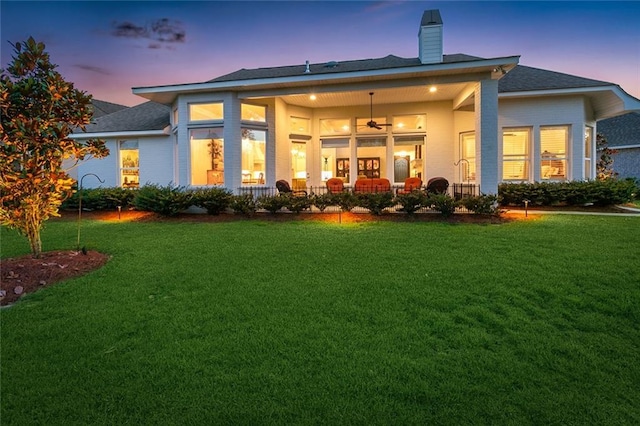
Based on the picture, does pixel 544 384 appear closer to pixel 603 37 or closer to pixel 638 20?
pixel 638 20

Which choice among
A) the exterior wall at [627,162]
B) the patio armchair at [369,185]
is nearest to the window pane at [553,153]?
the patio armchair at [369,185]

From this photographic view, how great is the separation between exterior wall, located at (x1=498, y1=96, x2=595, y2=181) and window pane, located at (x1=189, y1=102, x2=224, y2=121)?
9.90 m

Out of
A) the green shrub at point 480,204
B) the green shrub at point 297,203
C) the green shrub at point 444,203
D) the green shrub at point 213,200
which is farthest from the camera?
the green shrub at point 213,200

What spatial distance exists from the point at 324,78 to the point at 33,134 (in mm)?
7416

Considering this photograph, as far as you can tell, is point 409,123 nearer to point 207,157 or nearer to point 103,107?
point 207,157

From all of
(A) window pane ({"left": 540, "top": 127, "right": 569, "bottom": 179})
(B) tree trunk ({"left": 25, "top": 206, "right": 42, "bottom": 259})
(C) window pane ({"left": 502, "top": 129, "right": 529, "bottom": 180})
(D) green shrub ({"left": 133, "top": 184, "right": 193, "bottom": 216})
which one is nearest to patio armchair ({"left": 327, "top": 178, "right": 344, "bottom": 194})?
(D) green shrub ({"left": 133, "top": 184, "right": 193, "bottom": 216})

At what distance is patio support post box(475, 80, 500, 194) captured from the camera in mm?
9773

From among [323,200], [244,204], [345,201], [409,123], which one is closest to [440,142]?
[409,123]

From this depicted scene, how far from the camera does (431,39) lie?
11477mm

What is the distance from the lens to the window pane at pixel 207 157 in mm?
11906

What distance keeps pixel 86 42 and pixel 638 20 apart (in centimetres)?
2423

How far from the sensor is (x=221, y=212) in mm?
11008

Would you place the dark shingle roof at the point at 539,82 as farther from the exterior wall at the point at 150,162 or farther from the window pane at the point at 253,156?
the exterior wall at the point at 150,162

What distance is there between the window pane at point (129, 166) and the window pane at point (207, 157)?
4.08 m
